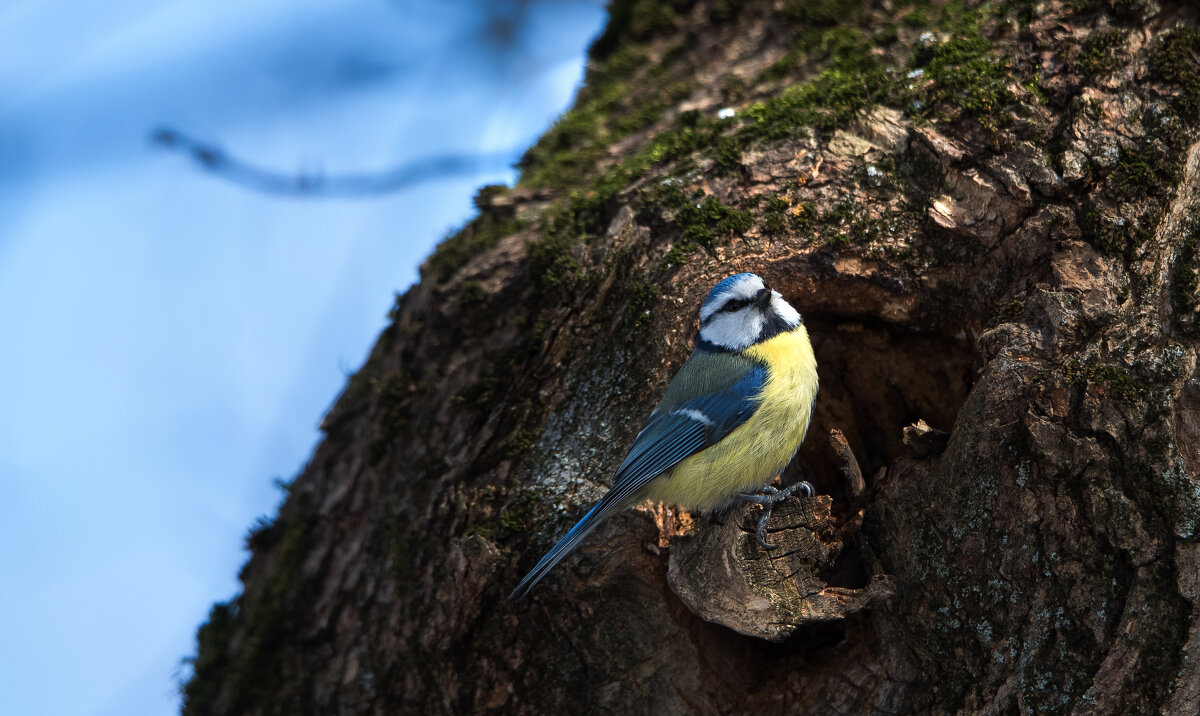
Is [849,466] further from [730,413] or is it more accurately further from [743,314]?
[743,314]

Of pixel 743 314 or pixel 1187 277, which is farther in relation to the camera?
pixel 743 314

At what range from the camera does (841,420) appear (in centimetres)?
310

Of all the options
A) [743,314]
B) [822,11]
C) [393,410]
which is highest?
[822,11]

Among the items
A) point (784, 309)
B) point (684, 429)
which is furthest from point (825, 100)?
point (684, 429)

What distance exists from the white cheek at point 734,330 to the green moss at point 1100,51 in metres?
1.34

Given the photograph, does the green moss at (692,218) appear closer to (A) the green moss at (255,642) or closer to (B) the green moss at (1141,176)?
(B) the green moss at (1141,176)

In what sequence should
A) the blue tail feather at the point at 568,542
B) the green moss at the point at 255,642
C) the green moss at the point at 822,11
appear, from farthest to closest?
the green moss at the point at 822,11
the green moss at the point at 255,642
the blue tail feather at the point at 568,542

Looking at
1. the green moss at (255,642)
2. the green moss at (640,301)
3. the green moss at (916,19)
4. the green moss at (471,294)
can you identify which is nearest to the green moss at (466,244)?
the green moss at (471,294)

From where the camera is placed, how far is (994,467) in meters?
2.28

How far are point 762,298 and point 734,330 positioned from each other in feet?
0.52

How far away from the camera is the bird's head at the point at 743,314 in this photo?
2.68m

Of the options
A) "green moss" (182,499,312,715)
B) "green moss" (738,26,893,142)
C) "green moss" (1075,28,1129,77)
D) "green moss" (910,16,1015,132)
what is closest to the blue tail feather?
"green moss" (182,499,312,715)

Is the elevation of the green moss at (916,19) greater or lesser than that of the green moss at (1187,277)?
greater

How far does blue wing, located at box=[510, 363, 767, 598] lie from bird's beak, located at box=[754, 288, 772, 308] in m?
0.21
